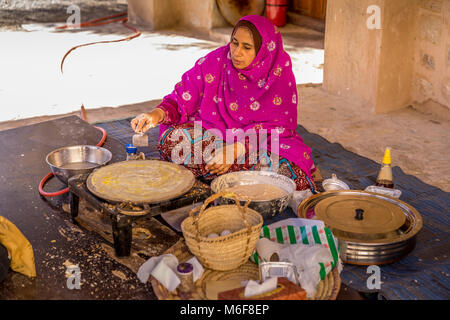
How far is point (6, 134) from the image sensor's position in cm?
347

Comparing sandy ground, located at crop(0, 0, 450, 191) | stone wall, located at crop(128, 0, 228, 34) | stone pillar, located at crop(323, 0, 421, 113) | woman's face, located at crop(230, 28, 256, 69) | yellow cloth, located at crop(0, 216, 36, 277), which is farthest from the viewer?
stone wall, located at crop(128, 0, 228, 34)

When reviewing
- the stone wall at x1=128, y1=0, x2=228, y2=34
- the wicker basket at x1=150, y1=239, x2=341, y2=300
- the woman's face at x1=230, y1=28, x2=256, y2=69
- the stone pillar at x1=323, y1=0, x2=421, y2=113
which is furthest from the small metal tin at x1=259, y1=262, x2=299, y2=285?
the stone wall at x1=128, y1=0, x2=228, y2=34

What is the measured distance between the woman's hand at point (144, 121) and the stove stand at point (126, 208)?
58 centimetres

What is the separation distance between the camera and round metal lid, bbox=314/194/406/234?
2.42 m

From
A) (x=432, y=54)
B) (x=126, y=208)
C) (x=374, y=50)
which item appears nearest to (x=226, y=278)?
(x=126, y=208)

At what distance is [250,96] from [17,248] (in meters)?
1.60

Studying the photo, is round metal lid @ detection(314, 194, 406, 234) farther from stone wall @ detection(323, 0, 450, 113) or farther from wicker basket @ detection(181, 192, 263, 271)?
stone wall @ detection(323, 0, 450, 113)

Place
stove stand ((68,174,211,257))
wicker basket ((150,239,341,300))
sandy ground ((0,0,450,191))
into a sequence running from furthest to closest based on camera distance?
sandy ground ((0,0,450,191)) < stove stand ((68,174,211,257)) < wicker basket ((150,239,341,300))

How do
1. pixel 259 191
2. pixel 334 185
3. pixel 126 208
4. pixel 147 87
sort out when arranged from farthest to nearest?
pixel 147 87 < pixel 334 185 < pixel 259 191 < pixel 126 208

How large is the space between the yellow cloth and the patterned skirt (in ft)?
4.01

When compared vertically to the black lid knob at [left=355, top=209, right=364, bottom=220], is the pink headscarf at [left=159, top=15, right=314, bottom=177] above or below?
above

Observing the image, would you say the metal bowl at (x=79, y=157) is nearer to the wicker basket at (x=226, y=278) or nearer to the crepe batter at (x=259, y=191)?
the crepe batter at (x=259, y=191)

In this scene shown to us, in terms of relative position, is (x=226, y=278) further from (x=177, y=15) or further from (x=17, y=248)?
(x=177, y=15)

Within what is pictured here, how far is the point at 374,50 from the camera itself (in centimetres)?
466
